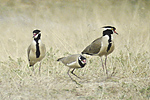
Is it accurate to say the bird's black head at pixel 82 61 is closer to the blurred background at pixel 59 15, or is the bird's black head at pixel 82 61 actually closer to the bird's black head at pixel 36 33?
the bird's black head at pixel 36 33

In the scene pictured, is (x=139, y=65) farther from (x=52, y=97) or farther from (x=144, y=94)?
(x=52, y=97)

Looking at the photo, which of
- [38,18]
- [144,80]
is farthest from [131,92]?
[38,18]

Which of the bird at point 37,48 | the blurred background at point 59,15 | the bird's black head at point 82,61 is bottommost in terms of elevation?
the bird's black head at point 82,61

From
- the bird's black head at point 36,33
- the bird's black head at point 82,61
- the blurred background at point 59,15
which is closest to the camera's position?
the bird's black head at point 82,61

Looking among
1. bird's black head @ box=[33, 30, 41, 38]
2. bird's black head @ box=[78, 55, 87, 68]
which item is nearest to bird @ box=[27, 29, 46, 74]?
bird's black head @ box=[33, 30, 41, 38]

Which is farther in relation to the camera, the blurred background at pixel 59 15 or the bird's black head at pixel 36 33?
the blurred background at pixel 59 15

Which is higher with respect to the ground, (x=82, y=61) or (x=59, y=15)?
(x=59, y=15)

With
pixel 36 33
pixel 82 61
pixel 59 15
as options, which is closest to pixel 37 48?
pixel 36 33

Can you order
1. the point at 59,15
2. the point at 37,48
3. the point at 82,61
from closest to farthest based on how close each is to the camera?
1. the point at 82,61
2. the point at 37,48
3. the point at 59,15

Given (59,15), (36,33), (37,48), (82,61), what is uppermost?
(59,15)

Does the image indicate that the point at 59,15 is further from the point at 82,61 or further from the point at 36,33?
the point at 82,61

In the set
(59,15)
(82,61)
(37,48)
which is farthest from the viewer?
(59,15)

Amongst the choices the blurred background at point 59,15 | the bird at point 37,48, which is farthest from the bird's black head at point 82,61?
the blurred background at point 59,15

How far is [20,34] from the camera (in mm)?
10914
